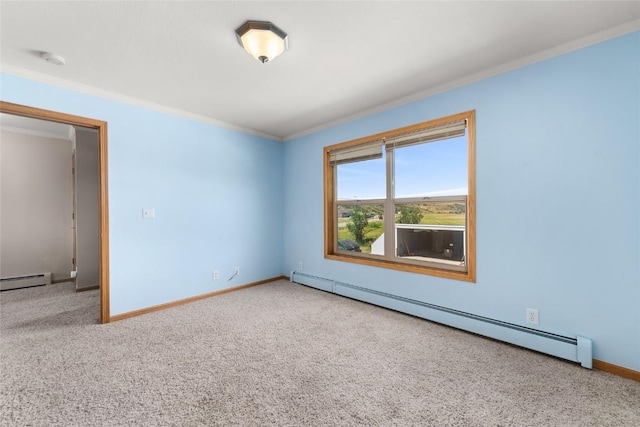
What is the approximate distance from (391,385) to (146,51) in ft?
10.2

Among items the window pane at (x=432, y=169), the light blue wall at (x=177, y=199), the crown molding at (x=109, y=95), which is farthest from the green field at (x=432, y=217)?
the crown molding at (x=109, y=95)

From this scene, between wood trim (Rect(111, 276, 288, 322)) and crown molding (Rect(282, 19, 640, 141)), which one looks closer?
crown molding (Rect(282, 19, 640, 141))

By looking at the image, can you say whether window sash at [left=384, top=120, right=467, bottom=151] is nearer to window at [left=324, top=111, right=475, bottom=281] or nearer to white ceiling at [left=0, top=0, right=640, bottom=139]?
window at [left=324, top=111, right=475, bottom=281]

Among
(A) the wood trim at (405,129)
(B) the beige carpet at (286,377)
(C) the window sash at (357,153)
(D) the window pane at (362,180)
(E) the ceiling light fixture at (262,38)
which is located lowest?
(B) the beige carpet at (286,377)

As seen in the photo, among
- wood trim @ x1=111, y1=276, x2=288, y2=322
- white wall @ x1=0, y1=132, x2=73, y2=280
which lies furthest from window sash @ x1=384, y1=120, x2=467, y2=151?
white wall @ x1=0, y1=132, x2=73, y2=280

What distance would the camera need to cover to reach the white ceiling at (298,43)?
172cm

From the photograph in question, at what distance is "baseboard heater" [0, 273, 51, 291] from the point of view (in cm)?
406

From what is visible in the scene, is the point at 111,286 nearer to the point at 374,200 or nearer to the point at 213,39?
the point at 213,39

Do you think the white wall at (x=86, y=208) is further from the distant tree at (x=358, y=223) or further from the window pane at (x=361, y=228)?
the distant tree at (x=358, y=223)

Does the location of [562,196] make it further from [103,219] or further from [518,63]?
[103,219]

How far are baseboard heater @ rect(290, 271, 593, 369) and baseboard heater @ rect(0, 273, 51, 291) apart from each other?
4702 millimetres

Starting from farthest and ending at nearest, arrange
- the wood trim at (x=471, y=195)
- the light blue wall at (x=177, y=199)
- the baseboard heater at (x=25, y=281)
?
the baseboard heater at (x=25, y=281) → the light blue wall at (x=177, y=199) → the wood trim at (x=471, y=195)

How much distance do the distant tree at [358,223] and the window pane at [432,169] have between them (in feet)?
2.10

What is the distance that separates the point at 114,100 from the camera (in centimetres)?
295
